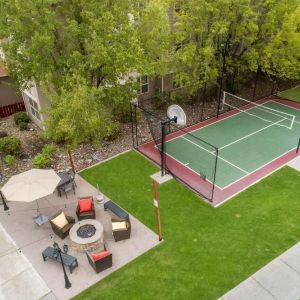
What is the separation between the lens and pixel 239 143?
20.6 meters

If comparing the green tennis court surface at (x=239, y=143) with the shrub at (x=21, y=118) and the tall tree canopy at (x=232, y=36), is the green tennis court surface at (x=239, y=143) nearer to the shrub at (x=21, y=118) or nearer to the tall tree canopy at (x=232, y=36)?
the tall tree canopy at (x=232, y=36)

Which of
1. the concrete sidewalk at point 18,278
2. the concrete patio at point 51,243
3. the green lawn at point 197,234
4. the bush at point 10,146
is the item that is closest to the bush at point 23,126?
the bush at point 10,146

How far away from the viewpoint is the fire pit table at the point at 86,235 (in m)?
12.9

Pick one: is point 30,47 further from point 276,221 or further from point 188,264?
point 276,221

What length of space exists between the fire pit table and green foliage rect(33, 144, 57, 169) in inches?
226

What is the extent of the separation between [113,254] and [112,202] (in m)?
2.81

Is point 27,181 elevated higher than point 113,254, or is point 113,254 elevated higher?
point 27,181

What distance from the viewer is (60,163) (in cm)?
1884

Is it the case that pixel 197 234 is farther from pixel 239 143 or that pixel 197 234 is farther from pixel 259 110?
pixel 259 110

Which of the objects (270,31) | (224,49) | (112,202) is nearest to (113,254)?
(112,202)

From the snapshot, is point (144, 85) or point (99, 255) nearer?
point (99, 255)

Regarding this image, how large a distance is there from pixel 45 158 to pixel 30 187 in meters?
4.87

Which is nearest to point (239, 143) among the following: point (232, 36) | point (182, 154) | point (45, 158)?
point (182, 154)

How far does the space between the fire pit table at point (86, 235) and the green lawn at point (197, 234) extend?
1543mm
